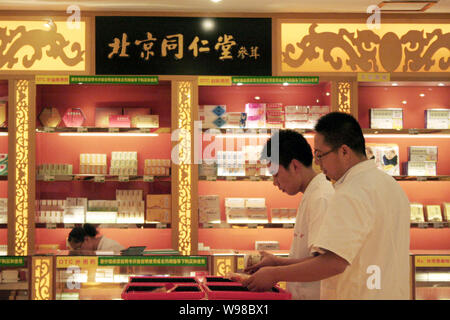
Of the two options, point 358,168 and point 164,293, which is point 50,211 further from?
point 358,168

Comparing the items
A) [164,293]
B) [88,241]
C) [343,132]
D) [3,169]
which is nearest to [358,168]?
[343,132]

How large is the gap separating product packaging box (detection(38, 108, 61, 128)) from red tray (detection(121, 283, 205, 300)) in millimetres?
3120

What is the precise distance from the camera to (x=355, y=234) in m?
1.69

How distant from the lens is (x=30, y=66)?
4.33 m

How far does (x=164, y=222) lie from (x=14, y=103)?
1.69 metres

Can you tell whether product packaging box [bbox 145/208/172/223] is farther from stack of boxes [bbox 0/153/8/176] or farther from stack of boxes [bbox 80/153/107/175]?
stack of boxes [bbox 0/153/8/176]

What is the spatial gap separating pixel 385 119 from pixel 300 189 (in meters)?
2.44

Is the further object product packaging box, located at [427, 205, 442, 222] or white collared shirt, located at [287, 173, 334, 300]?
product packaging box, located at [427, 205, 442, 222]

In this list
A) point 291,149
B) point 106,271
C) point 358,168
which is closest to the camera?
point 358,168

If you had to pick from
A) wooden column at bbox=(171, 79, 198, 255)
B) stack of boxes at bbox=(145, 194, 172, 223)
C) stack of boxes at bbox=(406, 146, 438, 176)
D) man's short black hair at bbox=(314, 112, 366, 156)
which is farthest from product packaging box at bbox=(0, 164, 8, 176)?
stack of boxes at bbox=(406, 146, 438, 176)

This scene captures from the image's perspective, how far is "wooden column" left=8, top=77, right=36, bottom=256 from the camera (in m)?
4.22

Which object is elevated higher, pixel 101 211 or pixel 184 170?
pixel 184 170

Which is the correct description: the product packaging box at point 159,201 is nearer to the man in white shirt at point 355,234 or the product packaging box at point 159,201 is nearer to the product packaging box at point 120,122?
the product packaging box at point 120,122
